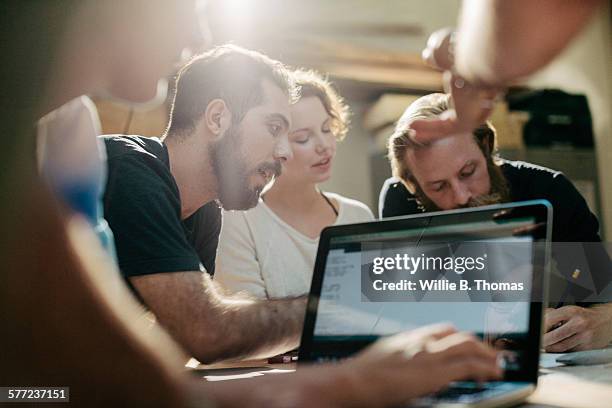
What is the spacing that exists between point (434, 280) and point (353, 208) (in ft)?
2.82

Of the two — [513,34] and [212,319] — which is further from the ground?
[513,34]

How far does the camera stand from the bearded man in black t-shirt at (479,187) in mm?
1200

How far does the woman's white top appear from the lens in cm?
129

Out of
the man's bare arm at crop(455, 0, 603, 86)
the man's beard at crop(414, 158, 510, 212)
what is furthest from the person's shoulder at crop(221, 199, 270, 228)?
the man's bare arm at crop(455, 0, 603, 86)

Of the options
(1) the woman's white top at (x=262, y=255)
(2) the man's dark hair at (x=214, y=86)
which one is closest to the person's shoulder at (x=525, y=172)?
(1) the woman's white top at (x=262, y=255)

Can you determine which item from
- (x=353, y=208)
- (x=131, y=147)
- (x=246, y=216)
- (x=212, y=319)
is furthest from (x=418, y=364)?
(x=353, y=208)

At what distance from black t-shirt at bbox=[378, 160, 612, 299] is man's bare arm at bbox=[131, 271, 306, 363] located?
0.47 metres

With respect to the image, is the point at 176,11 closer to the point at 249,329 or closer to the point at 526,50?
the point at 526,50

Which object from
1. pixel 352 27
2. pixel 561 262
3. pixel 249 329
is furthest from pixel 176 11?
pixel 352 27

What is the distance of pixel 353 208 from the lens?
1544 millimetres

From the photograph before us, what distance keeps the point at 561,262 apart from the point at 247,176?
0.63m

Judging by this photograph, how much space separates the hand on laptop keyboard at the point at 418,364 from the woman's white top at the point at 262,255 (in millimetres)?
836

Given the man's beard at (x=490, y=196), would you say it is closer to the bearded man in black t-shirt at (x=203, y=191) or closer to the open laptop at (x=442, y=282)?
the bearded man in black t-shirt at (x=203, y=191)

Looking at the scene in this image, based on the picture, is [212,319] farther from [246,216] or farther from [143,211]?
[246,216]
